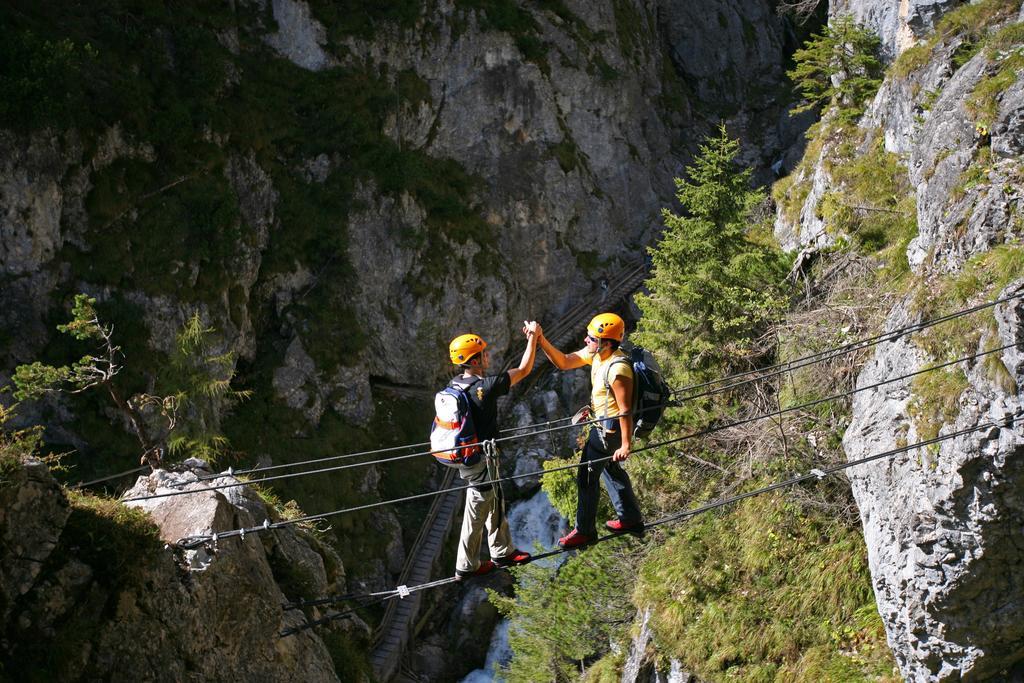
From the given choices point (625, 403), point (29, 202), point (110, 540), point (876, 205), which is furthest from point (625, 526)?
point (29, 202)

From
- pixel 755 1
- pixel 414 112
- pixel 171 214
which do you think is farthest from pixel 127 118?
pixel 755 1

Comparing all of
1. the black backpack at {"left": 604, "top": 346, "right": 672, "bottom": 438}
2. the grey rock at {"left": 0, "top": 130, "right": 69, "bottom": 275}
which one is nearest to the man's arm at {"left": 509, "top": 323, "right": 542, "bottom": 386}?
the black backpack at {"left": 604, "top": 346, "right": 672, "bottom": 438}

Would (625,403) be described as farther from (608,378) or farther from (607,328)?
(607,328)

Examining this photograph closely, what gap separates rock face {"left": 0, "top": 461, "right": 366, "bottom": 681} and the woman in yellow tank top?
3.55 m

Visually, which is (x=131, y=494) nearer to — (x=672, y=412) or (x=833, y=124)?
(x=672, y=412)

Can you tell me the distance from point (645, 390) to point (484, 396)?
59.5 inches

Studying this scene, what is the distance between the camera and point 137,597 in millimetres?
7859

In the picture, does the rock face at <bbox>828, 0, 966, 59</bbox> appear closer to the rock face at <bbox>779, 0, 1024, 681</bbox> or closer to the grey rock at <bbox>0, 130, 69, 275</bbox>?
the rock face at <bbox>779, 0, 1024, 681</bbox>

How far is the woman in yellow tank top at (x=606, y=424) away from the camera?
748 cm

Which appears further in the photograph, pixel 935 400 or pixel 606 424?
pixel 935 400

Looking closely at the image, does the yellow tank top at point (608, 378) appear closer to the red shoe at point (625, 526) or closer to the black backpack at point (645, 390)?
the black backpack at point (645, 390)

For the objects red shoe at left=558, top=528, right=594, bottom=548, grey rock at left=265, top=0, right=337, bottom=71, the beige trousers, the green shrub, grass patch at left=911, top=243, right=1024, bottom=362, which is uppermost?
grey rock at left=265, top=0, right=337, bottom=71

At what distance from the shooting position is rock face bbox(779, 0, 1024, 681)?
9.13 meters

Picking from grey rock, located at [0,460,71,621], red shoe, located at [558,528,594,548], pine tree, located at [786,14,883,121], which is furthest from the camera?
pine tree, located at [786,14,883,121]
